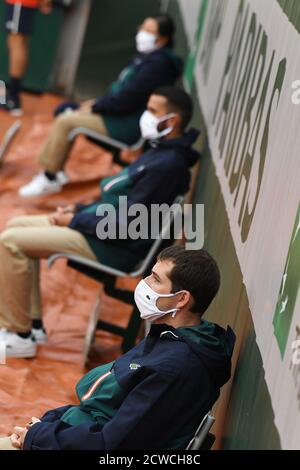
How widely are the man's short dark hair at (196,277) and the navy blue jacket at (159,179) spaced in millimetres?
2049

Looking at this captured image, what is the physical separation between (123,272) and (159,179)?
56cm

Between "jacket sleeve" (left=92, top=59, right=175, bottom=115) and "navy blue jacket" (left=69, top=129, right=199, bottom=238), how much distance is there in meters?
2.63

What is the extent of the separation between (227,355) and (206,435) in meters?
0.30

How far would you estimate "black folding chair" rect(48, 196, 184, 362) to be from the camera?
615 centimetres

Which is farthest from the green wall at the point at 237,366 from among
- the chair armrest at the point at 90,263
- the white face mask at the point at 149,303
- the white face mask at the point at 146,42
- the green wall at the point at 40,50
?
the green wall at the point at 40,50

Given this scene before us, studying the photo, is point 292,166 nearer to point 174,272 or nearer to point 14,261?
point 174,272

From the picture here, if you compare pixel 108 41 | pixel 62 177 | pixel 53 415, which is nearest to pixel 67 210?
pixel 53 415

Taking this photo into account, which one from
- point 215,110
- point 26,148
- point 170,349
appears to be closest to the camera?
point 170,349

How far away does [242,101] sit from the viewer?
19.2ft

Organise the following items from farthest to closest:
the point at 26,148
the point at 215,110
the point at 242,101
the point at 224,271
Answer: the point at 26,148 < the point at 215,110 < the point at 242,101 < the point at 224,271

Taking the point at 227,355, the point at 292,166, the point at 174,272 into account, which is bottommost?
the point at 227,355

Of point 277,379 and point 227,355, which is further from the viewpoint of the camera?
point 227,355

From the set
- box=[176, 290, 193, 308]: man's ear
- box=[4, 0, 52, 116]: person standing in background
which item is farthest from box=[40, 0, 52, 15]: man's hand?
box=[176, 290, 193, 308]: man's ear
